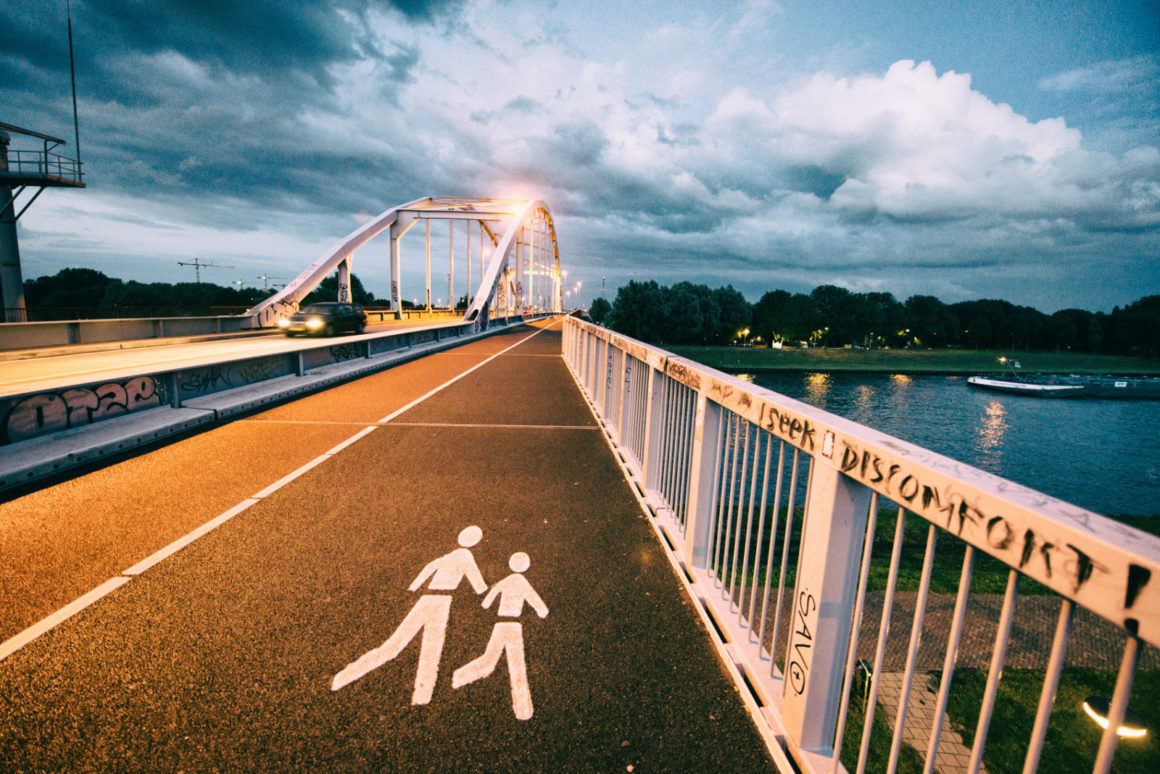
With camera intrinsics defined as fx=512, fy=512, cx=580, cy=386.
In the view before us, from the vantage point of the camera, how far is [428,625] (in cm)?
306

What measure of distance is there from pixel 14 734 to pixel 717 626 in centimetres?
345

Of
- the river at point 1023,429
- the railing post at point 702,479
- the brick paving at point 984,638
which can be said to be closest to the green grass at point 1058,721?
the brick paving at point 984,638

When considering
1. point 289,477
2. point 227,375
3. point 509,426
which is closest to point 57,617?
point 289,477

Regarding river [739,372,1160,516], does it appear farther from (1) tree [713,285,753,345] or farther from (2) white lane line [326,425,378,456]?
(2) white lane line [326,425,378,456]

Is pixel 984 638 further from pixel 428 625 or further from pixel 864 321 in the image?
pixel 864 321

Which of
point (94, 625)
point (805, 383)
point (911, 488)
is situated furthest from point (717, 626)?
point (805, 383)

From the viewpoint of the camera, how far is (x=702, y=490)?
3561 millimetres

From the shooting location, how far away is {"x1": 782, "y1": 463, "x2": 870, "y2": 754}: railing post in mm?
1980

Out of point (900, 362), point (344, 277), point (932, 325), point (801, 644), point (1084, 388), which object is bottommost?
point (1084, 388)

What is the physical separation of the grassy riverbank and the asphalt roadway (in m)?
98.5

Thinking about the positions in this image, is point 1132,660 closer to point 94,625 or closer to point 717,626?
point 717,626

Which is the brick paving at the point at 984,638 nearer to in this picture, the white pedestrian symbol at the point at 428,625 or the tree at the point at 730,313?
the white pedestrian symbol at the point at 428,625

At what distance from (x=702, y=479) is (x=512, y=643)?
1.62m

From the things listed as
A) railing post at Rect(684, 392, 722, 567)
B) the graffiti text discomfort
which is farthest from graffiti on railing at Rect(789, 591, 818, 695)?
railing post at Rect(684, 392, 722, 567)
